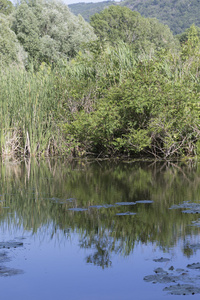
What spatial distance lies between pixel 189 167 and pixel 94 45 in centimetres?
451

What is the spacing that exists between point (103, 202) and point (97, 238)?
1.91 metres

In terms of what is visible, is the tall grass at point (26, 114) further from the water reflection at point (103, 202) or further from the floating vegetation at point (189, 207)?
the floating vegetation at point (189, 207)

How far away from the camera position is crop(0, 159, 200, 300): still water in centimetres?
373

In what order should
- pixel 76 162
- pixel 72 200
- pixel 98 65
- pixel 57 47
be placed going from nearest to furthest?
1. pixel 72 200
2. pixel 76 162
3. pixel 98 65
4. pixel 57 47

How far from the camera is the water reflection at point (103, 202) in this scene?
4.98 m

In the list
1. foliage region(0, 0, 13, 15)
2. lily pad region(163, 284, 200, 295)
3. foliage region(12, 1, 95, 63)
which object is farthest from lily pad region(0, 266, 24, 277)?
foliage region(0, 0, 13, 15)

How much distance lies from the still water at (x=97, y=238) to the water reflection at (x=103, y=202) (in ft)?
0.04

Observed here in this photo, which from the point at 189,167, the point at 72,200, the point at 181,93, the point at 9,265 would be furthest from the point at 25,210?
the point at 181,93

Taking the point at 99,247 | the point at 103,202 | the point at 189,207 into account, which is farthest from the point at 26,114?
the point at 99,247

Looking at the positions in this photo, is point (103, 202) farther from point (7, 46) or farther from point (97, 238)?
point (7, 46)

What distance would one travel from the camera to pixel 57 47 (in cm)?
Result: 3731

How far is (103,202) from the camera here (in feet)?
22.6

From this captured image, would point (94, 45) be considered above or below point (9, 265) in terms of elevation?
above

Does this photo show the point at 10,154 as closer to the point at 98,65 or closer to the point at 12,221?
the point at 98,65
